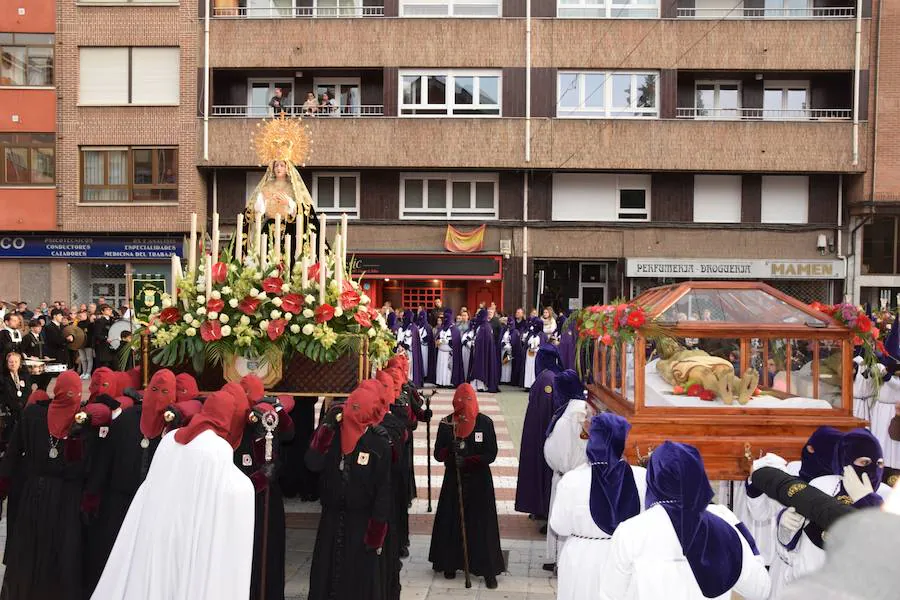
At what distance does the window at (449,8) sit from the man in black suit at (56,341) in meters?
14.2

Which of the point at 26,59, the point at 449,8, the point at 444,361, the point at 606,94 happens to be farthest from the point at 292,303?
the point at 26,59

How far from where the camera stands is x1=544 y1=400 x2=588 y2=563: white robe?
685 centimetres

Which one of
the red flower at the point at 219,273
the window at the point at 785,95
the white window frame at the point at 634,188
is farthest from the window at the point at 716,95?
the red flower at the point at 219,273

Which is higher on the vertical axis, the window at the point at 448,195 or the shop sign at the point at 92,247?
the window at the point at 448,195

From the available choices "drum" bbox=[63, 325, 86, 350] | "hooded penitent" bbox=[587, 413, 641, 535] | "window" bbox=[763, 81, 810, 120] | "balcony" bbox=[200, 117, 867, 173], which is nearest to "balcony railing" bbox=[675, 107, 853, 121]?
"window" bbox=[763, 81, 810, 120]

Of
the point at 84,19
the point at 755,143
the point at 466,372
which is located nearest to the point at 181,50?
the point at 84,19

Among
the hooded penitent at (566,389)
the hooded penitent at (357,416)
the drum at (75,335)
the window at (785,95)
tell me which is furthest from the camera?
the window at (785,95)

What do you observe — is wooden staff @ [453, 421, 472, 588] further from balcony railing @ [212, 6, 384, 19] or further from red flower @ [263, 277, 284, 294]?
balcony railing @ [212, 6, 384, 19]

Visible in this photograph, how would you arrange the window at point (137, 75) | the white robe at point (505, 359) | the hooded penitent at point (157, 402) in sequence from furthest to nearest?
the window at point (137, 75), the white robe at point (505, 359), the hooded penitent at point (157, 402)

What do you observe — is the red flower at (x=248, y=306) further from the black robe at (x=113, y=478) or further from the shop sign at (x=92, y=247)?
the shop sign at (x=92, y=247)

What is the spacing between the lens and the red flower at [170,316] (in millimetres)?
6473

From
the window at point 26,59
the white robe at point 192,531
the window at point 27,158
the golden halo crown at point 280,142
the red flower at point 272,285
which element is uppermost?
the window at point 26,59

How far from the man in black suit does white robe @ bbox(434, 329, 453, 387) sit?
8.29 metres

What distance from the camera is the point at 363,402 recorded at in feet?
17.9
